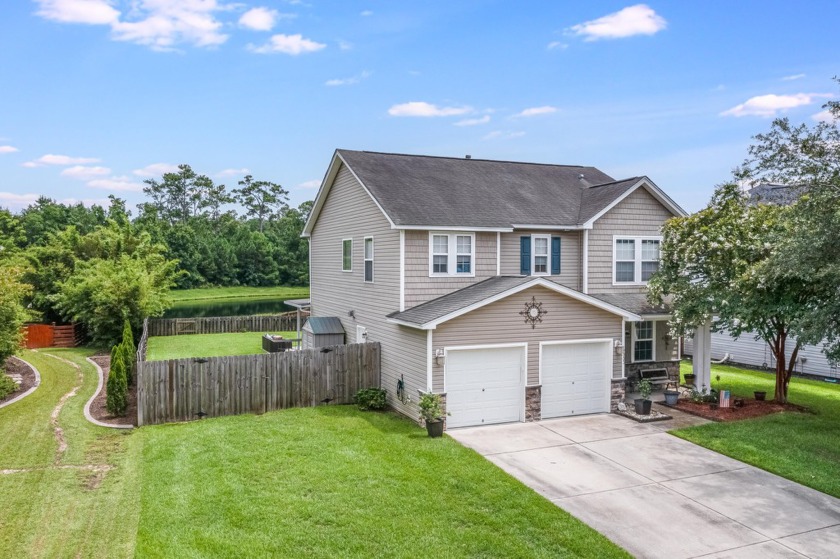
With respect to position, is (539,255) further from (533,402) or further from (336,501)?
(336,501)

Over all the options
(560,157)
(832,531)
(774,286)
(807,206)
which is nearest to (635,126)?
(560,157)

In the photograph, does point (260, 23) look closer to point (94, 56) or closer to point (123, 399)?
point (94, 56)

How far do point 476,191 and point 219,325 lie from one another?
21293 mm

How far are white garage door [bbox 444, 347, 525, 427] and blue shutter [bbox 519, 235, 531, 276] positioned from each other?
342 cm

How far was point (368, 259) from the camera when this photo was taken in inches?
707

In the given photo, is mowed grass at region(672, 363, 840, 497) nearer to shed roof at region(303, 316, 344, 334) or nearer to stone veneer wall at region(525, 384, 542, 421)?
stone veneer wall at region(525, 384, 542, 421)

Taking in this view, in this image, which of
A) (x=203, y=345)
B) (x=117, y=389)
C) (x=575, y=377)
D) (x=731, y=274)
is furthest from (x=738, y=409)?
(x=203, y=345)

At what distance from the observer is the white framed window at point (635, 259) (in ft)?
61.4

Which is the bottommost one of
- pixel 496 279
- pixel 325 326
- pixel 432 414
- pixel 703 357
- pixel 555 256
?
pixel 432 414

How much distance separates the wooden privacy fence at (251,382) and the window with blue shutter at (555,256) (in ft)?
19.6

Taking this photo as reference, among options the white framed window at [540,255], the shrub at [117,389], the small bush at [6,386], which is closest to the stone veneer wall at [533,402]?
the white framed window at [540,255]

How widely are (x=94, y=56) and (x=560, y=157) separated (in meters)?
21.9

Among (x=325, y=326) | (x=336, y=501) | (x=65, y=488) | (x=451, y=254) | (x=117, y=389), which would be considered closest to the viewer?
(x=336, y=501)

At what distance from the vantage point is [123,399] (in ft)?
48.8
